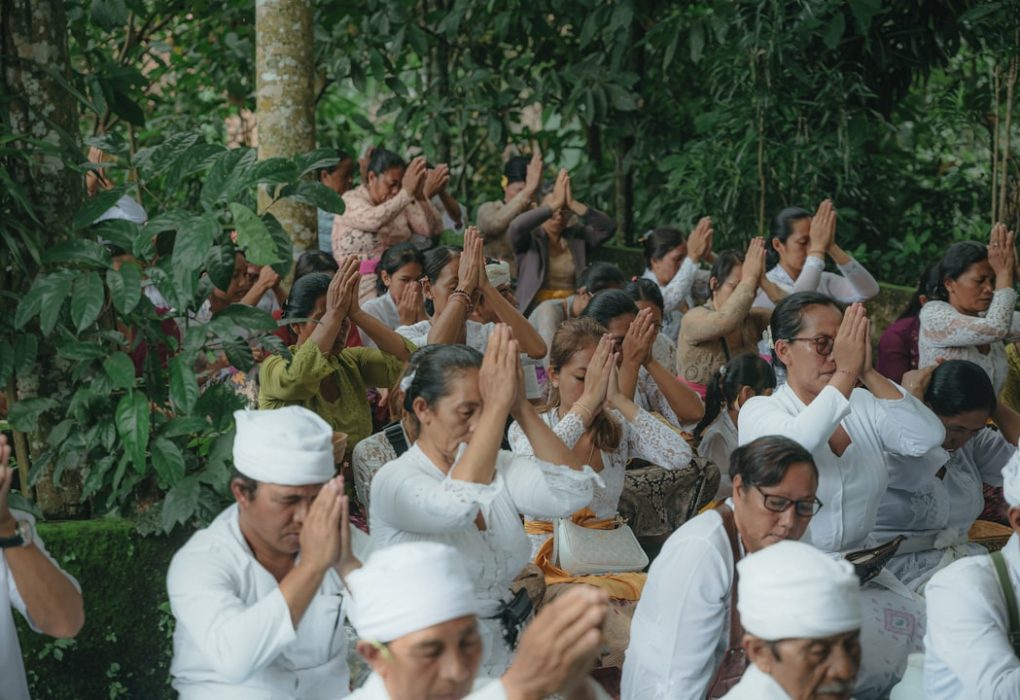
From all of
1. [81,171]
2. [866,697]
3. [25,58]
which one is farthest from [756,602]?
[25,58]

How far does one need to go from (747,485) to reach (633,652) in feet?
2.05

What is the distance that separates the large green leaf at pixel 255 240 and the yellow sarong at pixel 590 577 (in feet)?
5.13

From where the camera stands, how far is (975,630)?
11.7 ft

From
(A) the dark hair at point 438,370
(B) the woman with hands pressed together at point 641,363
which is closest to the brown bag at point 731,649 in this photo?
(A) the dark hair at point 438,370

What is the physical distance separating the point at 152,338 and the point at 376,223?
11.5ft

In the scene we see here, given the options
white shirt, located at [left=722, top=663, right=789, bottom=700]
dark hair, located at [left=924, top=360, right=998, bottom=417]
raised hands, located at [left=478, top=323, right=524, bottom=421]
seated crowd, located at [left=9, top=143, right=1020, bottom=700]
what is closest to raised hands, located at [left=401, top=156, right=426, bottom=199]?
seated crowd, located at [left=9, top=143, right=1020, bottom=700]

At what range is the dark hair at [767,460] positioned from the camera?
155 inches

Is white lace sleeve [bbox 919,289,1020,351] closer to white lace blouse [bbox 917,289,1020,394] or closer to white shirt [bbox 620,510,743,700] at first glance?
white lace blouse [bbox 917,289,1020,394]

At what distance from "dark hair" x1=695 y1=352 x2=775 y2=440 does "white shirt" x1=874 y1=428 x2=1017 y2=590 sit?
835mm

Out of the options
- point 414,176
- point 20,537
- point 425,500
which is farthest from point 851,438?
point 414,176

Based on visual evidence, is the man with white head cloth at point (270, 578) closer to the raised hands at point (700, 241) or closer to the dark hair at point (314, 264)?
the dark hair at point (314, 264)

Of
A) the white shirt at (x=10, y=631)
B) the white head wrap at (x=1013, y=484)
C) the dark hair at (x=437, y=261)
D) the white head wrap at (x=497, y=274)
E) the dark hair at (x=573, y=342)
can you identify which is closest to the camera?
the white shirt at (x=10, y=631)

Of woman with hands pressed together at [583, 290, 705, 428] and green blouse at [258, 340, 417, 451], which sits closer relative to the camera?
green blouse at [258, 340, 417, 451]

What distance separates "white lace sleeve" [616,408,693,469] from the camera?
17.4ft
